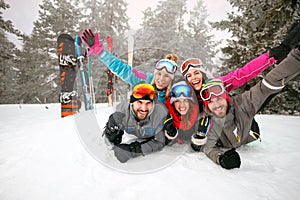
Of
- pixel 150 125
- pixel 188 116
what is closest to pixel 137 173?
pixel 150 125

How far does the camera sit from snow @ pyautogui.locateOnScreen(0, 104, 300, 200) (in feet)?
4.06

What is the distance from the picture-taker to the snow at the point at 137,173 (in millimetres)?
1238

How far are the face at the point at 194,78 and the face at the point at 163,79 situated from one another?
11.9 inches

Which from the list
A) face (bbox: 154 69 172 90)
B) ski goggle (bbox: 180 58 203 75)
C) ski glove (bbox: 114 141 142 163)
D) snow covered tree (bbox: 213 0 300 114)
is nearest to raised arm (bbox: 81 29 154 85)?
face (bbox: 154 69 172 90)

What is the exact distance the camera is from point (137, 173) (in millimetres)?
1541

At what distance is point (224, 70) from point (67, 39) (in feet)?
20.6

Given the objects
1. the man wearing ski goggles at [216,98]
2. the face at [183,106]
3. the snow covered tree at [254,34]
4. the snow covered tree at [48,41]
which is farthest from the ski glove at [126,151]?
the snow covered tree at [48,41]

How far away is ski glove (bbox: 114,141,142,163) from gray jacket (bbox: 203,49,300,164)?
2.57 feet

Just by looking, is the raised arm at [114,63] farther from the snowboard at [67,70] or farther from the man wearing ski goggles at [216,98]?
the snowboard at [67,70]

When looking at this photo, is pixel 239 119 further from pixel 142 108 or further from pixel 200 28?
pixel 200 28

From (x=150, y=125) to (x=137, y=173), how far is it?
0.69m

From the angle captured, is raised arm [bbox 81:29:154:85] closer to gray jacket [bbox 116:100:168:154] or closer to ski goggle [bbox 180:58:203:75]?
ski goggle [bbox 180:58:203:75]

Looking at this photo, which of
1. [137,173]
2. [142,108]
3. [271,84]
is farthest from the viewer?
[142,108]

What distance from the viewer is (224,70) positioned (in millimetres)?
7273
